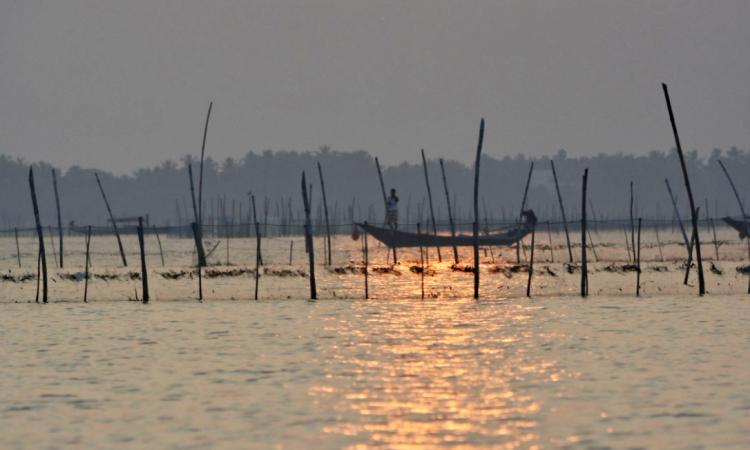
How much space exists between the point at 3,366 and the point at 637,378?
18.9 ft

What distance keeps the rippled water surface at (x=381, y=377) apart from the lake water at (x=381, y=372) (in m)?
0.03

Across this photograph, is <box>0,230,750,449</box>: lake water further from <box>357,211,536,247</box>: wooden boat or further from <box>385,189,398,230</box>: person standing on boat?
<box>385,189,398,230</box>: person standing on boat

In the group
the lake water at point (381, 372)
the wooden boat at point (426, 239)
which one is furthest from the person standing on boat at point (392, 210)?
the lake water at point (381, 372)

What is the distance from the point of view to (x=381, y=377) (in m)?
10.9

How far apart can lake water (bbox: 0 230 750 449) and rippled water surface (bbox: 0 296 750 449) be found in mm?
25

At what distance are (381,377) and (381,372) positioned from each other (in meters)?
0.33

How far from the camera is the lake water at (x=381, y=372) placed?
826 cm

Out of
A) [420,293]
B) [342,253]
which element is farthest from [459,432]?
[342,253]

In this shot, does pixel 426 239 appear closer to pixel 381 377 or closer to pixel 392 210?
pixel 392 210

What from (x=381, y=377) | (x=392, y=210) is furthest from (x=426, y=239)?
(x=381, y=377)

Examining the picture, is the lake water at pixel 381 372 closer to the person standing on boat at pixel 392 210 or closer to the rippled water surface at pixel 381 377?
the rippled water surface at pixel 381 377

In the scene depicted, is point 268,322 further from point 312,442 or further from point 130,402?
point 312,442

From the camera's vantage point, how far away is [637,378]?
10.6 meters

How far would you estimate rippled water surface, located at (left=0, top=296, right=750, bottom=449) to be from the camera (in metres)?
8.23
